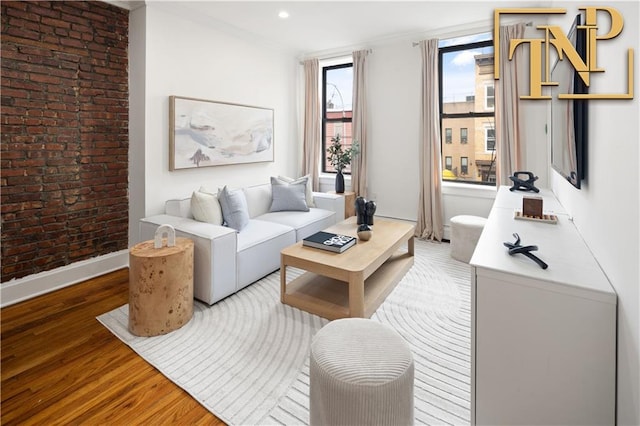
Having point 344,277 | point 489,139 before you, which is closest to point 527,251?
point 344,277

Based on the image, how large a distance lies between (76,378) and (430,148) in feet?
13.3

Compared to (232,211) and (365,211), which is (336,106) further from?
(232,211)

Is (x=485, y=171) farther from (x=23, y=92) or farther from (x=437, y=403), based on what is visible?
(x=23, y=92)

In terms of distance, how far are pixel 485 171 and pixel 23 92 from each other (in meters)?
4.79

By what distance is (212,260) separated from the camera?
97.8 inches

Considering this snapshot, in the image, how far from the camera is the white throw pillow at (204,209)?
3023 mm

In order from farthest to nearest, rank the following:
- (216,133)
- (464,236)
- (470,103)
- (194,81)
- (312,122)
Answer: (312,122), (470,103), (216,133), (194,81), (464,236)

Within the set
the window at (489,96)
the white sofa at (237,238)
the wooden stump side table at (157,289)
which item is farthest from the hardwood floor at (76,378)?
the window at (489,96)

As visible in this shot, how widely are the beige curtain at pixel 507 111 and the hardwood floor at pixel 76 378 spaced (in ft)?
12.5

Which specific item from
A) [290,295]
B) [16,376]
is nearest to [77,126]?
[16,376]

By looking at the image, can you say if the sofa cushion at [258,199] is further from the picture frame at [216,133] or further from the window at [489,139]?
the window at [489,139]

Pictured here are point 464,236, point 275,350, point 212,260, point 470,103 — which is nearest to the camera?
point 275,350

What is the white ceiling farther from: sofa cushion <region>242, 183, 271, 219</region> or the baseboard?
the baseboard

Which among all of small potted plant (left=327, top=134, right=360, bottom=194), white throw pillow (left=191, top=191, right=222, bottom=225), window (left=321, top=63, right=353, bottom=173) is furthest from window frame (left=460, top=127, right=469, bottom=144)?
white throw pillow (left=191, top=191, right=222, bottom=225)
